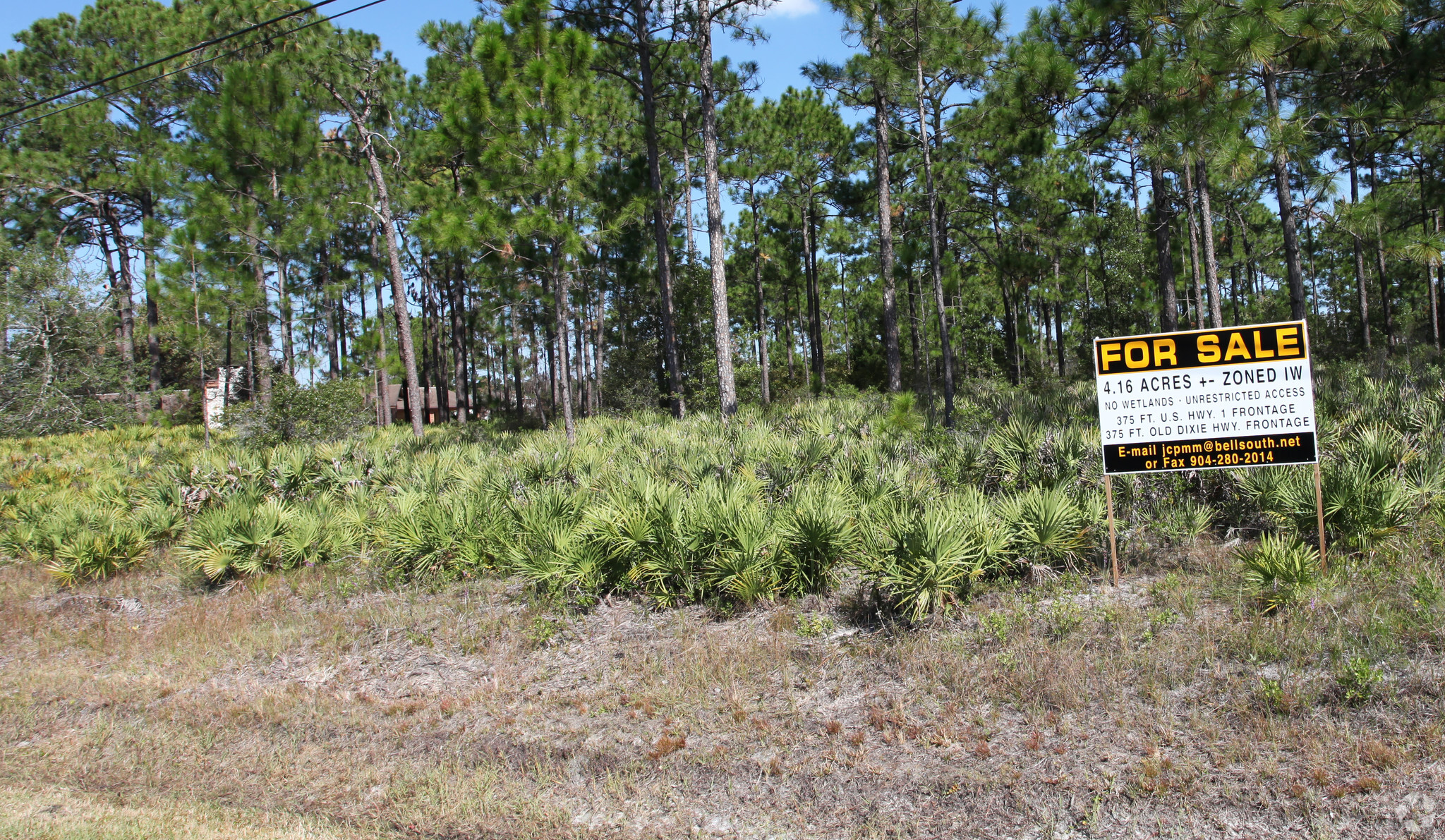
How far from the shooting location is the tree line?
9688 mm

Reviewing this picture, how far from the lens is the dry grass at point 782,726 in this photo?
3.94 metres

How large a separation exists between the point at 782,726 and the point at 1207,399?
14.7ft

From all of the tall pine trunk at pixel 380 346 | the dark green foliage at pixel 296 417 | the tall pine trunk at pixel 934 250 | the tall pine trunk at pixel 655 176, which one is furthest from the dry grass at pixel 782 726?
the tall pine trunk at pixel 380 346

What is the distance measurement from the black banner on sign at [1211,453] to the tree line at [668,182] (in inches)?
130

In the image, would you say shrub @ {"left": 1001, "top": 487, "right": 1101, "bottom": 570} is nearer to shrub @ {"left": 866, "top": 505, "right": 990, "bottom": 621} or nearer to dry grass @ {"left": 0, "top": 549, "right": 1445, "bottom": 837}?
dry grass @ {"left": 0, "top": 549, "right": 1445, "bottom": 837}

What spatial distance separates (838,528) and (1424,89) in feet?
27.6

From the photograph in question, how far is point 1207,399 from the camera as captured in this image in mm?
6375

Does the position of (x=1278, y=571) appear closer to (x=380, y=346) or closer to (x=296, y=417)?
(x=296, y=417)

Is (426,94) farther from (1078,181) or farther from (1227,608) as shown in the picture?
(1227,608)

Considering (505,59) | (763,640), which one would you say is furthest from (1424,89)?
(505,59)

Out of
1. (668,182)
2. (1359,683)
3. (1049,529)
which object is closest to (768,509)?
(1049,529)

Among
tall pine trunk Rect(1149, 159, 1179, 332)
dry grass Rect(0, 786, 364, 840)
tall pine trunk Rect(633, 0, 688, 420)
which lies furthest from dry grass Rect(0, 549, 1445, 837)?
tall pine trunk Rect(633, 0, 688, 420)

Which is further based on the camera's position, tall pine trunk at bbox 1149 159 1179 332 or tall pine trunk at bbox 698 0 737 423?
tall pine trunk at bbox 698 0 737 423

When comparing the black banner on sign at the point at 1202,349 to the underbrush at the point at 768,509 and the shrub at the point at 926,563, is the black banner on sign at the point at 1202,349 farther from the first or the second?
the shrub at the point at 926,563
